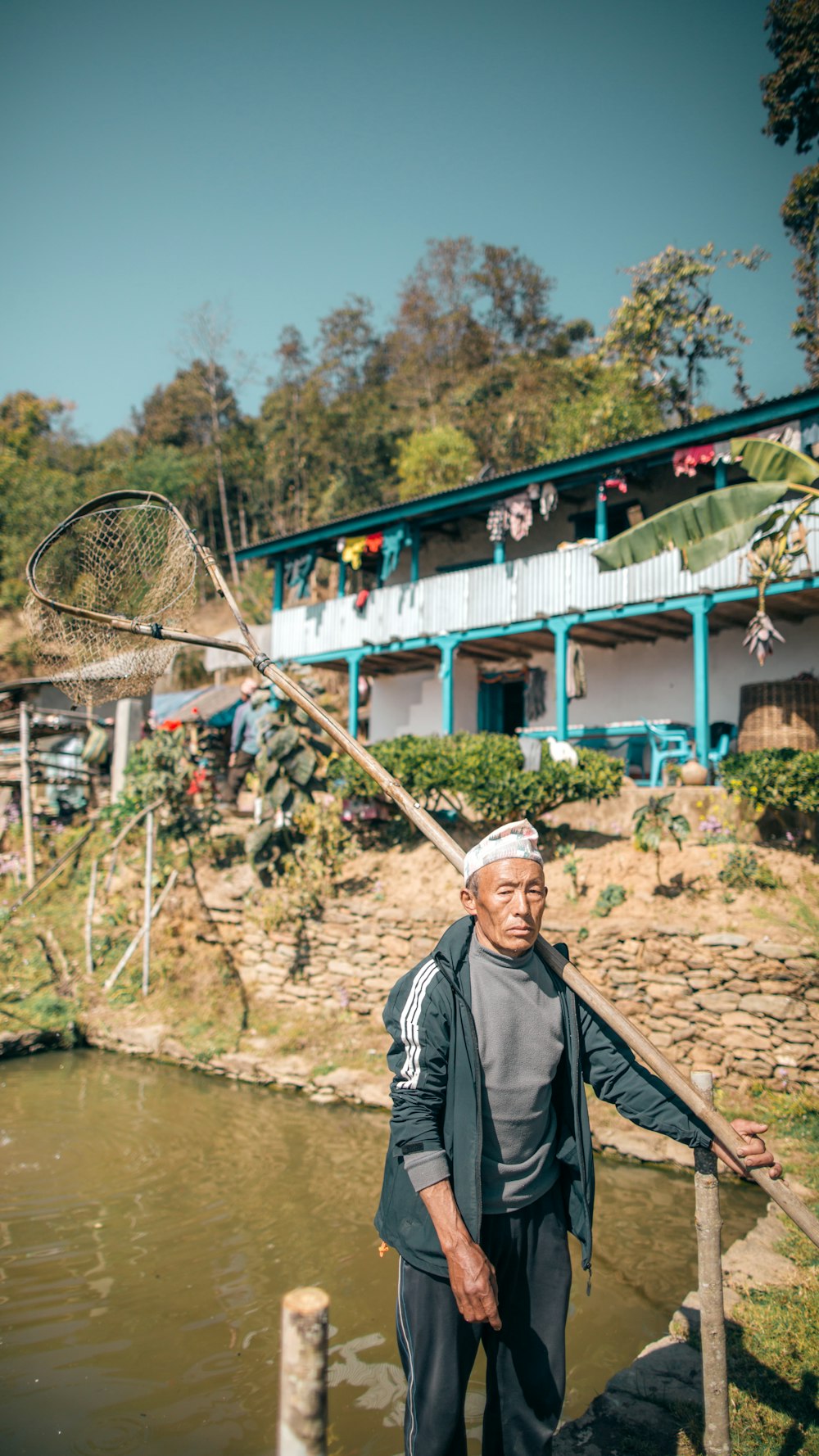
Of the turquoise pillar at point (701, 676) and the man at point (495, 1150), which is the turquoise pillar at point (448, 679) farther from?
the man at point (495, 1150)

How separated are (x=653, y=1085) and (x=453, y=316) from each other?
3244 cm

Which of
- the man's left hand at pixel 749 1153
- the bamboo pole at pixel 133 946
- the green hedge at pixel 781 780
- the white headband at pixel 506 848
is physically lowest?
the bamboo pole at pixel 133 946

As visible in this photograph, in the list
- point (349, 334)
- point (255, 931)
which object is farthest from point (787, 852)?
point (349, 334)

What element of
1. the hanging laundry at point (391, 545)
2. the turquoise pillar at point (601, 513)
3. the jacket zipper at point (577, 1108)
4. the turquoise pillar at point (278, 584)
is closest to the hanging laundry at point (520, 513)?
the turquoise pillar at point (601, 513)

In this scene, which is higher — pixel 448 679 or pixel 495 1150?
pixel 448 679

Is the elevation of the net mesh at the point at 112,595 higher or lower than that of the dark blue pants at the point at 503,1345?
higher

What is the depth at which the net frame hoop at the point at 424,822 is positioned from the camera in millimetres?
2506

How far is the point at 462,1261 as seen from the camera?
2129 mm

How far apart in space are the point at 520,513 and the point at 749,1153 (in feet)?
45.2

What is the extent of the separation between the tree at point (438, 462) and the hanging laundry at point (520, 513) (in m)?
8.18

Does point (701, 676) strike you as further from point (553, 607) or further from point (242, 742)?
point (242, 742)

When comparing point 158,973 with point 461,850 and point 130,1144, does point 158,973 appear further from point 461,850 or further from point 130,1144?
point 461,850

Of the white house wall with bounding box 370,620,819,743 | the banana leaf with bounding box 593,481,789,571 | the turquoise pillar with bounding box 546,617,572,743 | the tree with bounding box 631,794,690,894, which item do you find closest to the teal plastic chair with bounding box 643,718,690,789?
the turquoise pillar with bounding box 546,617,572,743

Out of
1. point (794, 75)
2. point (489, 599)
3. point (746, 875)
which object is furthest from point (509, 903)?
point (794, 75)
